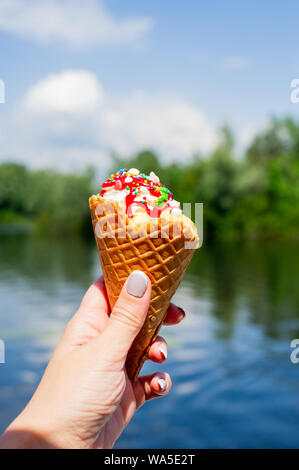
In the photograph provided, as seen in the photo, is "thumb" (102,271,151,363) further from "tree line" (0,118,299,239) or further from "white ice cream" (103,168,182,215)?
"tree line" (0,118,299,239)

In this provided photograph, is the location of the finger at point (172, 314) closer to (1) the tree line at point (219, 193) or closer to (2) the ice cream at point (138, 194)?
(2) the ice cream at point (138, 194)

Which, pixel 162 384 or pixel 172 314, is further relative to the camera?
pixel 172 314

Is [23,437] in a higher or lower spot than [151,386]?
higher

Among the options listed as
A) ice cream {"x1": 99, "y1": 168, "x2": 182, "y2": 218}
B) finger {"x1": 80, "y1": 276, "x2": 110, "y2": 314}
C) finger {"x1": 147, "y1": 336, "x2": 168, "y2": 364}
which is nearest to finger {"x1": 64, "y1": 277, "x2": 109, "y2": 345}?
finger {"x1": 80, "y1": 276, "x2": 110, "y2": 314}

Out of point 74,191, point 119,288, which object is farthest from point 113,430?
point 74,191

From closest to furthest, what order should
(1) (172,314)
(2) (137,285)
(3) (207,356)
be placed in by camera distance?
1. (2) (137,285)
2. (1) (172,314)
3. (3) (207,356)

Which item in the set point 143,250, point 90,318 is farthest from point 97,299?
point 143,250

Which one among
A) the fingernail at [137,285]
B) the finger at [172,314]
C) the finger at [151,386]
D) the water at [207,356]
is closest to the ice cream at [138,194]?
the fingernail at [137,285]

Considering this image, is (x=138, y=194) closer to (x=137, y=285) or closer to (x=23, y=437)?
(x=137, y=285)
